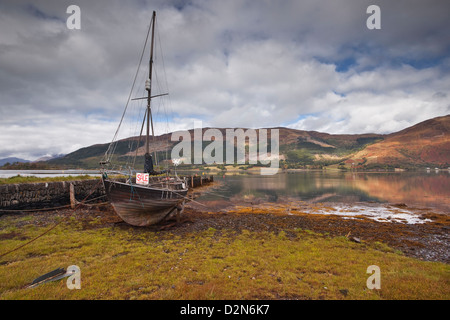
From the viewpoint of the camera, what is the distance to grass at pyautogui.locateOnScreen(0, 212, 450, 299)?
19.4ft

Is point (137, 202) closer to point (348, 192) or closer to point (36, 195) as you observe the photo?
point (36, 195)

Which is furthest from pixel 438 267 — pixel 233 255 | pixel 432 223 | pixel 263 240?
pixel 432 223

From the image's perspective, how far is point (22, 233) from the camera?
11.6 meters

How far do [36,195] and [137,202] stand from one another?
37.2 ft

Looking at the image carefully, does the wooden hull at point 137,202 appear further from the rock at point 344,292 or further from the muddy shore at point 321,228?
the rock at point 344,292

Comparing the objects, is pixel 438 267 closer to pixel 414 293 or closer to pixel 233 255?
pixel 414 293

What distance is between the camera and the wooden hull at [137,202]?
13500 mm

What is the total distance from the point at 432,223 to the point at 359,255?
A: 15.8m

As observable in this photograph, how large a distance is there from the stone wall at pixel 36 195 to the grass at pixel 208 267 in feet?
14.8

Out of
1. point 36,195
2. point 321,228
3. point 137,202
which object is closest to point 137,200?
point 137,202

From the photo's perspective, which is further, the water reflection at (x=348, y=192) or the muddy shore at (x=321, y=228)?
the water reflection at (x=348, y=192)

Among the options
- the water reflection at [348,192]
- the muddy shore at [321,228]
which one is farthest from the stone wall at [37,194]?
the water reflection at [348,192]

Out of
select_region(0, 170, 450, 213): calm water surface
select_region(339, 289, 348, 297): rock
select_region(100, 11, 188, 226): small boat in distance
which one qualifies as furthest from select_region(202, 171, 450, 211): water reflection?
select_region(339, 289, 348, 297): rock

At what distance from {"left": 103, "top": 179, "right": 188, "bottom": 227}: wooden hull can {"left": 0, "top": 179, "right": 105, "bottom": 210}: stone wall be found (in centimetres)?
204
